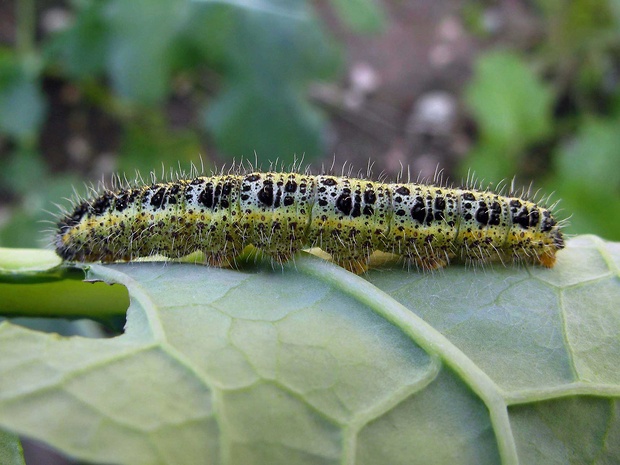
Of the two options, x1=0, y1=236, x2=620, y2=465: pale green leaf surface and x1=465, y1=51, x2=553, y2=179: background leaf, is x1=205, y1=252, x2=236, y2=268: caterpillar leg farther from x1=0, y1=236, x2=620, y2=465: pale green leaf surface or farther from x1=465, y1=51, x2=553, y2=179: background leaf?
x1=465, y1=51, x2=553, y2=179: background leaf

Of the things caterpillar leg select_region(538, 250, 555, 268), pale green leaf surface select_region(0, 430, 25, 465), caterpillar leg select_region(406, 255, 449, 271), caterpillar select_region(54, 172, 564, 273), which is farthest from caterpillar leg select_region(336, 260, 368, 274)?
pale green leaf surface select_region(0, 430, 25, 465)

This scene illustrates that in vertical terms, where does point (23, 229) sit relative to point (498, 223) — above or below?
below

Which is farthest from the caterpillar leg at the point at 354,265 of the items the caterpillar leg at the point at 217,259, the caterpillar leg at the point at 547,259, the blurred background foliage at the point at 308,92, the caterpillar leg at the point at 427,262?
the blurred background foliage at the point at 308,92

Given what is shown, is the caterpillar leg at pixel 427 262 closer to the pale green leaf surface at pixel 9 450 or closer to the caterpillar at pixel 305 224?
the caterpillar at pixel 305 224

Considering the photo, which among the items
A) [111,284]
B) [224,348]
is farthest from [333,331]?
[111,284]

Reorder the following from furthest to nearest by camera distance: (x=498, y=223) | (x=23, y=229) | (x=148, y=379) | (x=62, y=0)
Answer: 1. (x=62, y=0)
2. (x=23, y=229)
3. (x=498, y=223)
4. (x=148, y=379)

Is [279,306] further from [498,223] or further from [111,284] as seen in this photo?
[498,223]
